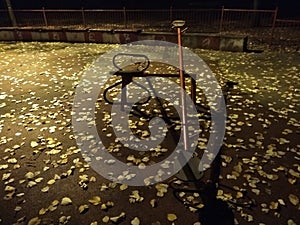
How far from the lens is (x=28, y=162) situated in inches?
189

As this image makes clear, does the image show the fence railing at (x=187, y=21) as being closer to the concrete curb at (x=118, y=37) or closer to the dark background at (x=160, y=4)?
the concrete curb at (x=118, y=37)

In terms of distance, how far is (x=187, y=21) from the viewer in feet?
58.1

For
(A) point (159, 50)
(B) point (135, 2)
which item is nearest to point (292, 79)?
(A) point (159, 50)

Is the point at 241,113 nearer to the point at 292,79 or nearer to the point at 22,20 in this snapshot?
the point at 292,79

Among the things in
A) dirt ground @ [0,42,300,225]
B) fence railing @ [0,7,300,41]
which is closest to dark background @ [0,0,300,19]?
fence railing @ [0,7,300,41]

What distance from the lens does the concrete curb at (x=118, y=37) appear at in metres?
11.3

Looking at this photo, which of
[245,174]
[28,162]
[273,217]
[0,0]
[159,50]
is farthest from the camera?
[0,0]

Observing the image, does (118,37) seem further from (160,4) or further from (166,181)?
(160,4)

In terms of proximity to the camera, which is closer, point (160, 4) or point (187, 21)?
point (187, 21)

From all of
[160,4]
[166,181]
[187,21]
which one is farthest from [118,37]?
[160,4]

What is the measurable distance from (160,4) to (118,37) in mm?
13164

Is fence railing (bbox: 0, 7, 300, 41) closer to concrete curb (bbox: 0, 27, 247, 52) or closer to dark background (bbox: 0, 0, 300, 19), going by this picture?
concrete curb (bbox: 0, 27, 247, 52)

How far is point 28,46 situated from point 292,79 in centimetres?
1303

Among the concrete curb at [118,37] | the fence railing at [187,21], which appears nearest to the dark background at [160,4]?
the fence railing at [187,21]
